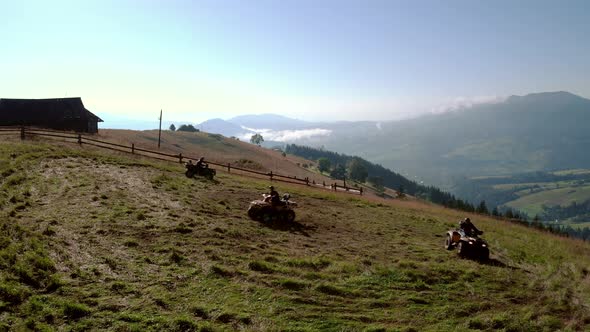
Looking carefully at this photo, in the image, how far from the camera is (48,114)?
5053cm

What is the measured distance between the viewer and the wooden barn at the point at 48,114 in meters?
47.6

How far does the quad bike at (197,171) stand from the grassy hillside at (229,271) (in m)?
7.25

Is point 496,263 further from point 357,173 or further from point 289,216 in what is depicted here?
point 357,173

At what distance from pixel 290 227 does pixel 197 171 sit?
12689 millimetres

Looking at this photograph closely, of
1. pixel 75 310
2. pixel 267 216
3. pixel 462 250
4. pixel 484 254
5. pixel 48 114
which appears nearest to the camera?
pixel 75 310

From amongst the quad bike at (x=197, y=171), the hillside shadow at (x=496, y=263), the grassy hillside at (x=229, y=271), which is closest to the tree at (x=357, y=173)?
the quad bike at (x=197, y=171)

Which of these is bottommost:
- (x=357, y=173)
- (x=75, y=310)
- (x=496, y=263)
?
(x=357, y=173)

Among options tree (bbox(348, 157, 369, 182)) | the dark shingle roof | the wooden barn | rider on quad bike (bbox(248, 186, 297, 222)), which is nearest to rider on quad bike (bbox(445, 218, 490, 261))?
rider on quad bike (bbox(248, 186, 297, 222))

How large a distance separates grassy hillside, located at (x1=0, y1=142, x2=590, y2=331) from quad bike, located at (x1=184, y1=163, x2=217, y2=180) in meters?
7.25

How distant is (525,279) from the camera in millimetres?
13016

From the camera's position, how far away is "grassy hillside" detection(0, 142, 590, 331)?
799cm

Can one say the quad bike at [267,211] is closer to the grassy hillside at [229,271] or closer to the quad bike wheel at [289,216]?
the quad bike wheel at [289,216]

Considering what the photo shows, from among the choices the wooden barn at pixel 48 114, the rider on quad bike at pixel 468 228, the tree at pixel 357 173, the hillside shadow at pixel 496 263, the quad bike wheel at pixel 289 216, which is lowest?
the tree at pixel 357 173

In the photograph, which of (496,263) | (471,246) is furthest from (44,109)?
(496,263)
